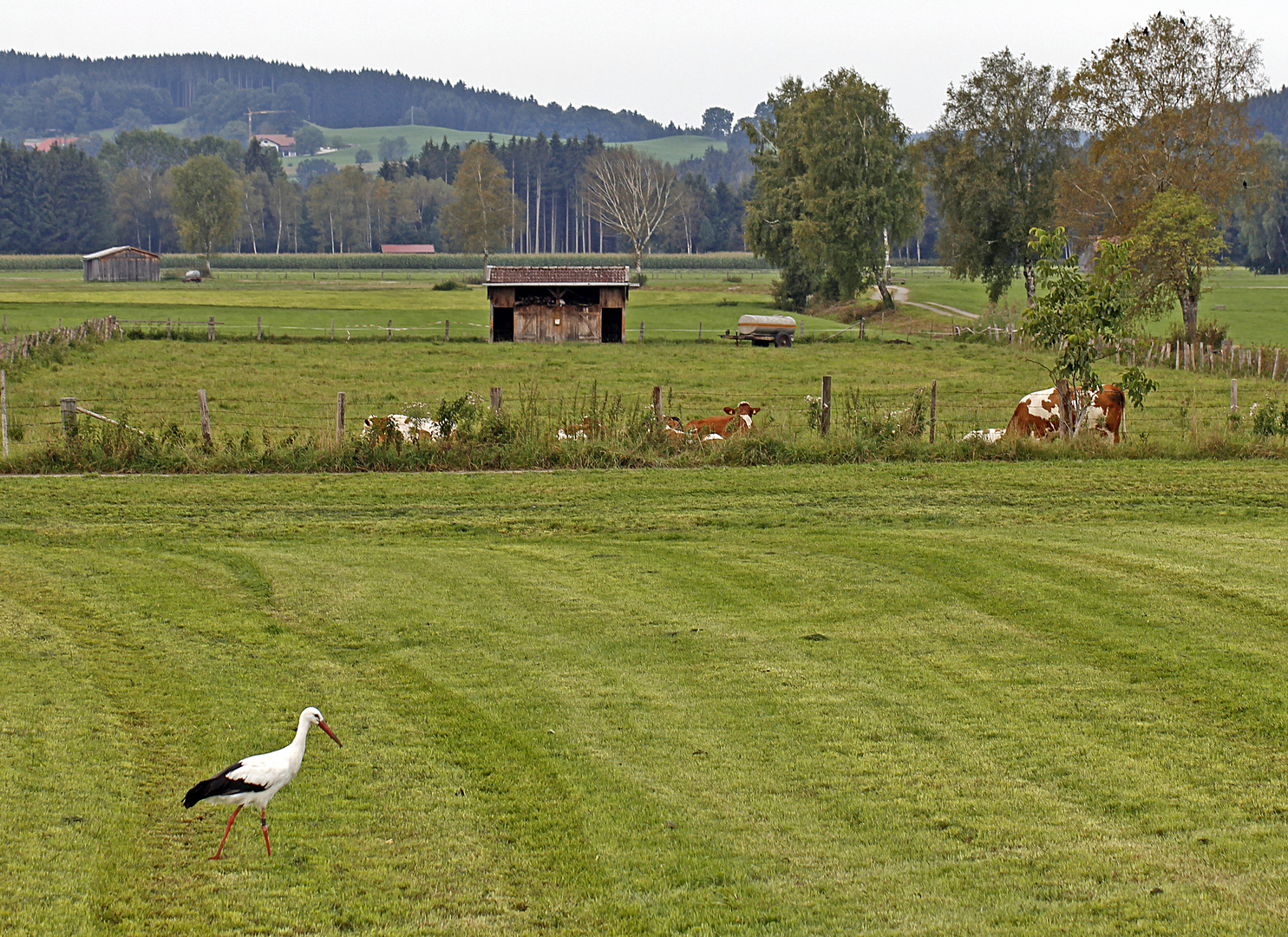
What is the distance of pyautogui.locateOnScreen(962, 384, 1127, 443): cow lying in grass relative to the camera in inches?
956

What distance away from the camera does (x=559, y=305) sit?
59.0 metres

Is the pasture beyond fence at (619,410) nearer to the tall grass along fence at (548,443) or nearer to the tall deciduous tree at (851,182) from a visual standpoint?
the tall grass along fence at (548,443)

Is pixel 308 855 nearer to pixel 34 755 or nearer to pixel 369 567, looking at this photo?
pixel 34 755

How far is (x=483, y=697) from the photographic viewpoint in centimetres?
955

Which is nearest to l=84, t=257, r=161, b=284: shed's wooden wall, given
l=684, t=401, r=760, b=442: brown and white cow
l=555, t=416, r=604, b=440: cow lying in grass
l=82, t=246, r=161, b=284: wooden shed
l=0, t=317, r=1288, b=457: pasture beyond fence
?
l=82, t=246, r=161, b=284: wooden shed

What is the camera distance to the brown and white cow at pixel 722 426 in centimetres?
2306

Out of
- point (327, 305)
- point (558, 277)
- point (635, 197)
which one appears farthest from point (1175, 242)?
point (635, 197)

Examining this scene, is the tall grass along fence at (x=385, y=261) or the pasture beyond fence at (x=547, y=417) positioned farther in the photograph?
the tall grass along fence at (x=385, y=261)

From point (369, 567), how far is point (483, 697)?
5.09 meters

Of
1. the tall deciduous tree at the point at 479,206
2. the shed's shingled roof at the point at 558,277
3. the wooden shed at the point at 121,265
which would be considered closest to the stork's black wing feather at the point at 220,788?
the shed's shingled roof at the point at 558,277

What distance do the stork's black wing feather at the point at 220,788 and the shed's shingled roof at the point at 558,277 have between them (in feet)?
172

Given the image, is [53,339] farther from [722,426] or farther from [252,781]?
[252,781]

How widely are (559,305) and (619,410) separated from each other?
120 feet

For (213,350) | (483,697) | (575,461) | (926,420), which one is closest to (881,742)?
(483,697)
